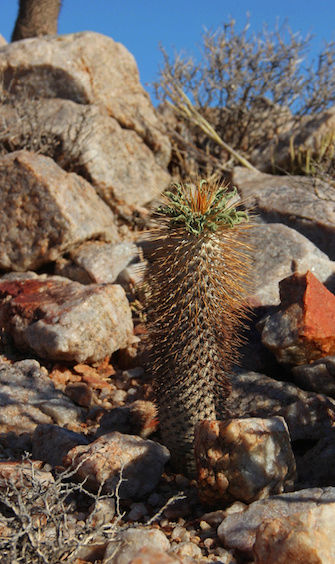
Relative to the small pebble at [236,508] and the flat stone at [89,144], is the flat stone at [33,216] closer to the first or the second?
the flat stone at [89,144]

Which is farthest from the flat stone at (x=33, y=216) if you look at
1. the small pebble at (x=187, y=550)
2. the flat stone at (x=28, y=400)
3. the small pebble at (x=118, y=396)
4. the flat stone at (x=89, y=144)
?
the small pebble at (x=187, y=550)

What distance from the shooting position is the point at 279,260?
5418 mm

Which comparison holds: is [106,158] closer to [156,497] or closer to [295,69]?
[295,69]

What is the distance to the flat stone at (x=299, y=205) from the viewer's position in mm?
6445

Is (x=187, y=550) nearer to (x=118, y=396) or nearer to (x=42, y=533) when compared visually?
(x=42, y=533)

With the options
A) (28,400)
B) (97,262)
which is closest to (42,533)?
(28,400)

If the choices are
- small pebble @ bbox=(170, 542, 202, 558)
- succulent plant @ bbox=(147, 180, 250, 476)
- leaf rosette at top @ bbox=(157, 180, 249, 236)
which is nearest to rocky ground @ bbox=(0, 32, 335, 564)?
small pebble @ bbox=(170, 542, 202, 558)

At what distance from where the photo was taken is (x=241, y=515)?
2613 millimetres

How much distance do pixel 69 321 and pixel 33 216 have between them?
2043mm

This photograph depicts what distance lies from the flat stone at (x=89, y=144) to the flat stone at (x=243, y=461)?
5.39 metres

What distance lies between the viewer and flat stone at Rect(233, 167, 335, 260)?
6.45 m

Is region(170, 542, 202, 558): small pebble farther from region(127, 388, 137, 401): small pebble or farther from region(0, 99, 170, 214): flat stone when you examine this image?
region(0, 99, 170, 214): flat stone

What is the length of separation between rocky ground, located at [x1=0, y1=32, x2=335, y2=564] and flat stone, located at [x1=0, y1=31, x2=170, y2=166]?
2cm

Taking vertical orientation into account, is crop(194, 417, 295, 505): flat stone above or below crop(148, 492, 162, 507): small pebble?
above
